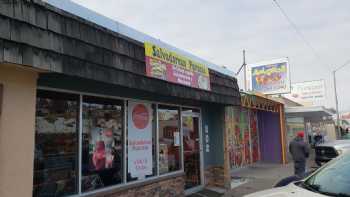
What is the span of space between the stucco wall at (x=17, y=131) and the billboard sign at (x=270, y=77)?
19330 mm

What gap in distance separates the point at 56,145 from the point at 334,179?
422 centimetres

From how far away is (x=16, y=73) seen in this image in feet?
14.0

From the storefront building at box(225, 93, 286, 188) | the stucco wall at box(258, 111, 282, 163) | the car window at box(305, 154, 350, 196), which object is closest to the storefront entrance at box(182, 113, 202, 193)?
the storefront building at box(225, 93, 286, 188)

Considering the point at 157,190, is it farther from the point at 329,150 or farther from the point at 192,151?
the point at 329,150

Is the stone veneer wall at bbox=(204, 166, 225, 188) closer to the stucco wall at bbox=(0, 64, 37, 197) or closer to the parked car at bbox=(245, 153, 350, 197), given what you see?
the parked car at bbox=(245, 153, 350, 197)

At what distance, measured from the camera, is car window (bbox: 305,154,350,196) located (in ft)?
11.6

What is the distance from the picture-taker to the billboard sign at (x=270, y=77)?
21.7m

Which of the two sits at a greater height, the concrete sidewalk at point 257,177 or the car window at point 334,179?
the car window at point 334,179

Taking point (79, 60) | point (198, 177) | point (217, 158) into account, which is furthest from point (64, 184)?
point (217, 158)

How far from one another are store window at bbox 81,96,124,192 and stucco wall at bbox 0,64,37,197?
168 centimetres

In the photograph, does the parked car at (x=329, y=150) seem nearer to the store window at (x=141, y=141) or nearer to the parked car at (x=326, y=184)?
the store window at (x=141, y=141)

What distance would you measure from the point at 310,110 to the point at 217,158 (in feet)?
35.0

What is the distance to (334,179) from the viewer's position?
12.7 feet

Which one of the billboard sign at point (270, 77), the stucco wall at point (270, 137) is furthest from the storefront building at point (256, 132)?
the billboard sign at point (270, 77)
